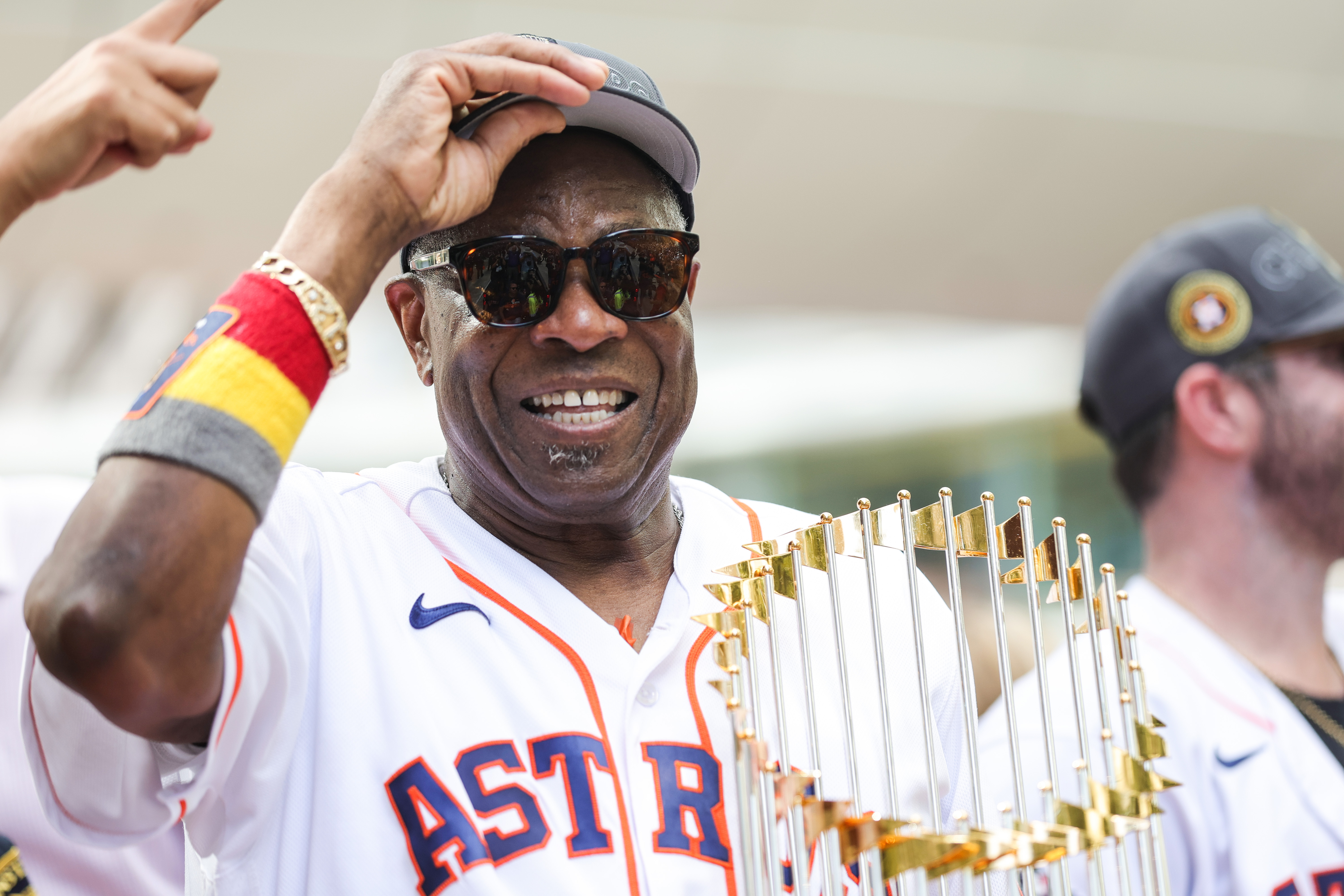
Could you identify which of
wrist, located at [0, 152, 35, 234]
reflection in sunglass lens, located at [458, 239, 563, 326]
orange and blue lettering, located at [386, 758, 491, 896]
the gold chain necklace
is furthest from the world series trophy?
the gold chain necklace

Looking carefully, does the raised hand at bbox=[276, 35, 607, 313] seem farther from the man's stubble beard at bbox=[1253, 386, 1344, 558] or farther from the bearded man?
the man's stubble beard at bbox=[1253, 386, 1344, 558]

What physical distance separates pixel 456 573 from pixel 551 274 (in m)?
0.39

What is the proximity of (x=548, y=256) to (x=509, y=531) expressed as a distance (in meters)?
0.38

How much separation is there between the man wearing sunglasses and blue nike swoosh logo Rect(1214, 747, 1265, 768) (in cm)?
74

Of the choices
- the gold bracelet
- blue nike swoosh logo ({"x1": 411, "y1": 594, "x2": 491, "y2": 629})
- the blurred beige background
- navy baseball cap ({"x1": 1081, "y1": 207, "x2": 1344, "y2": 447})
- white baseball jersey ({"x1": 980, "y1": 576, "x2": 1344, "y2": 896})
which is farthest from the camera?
the blurred beige background

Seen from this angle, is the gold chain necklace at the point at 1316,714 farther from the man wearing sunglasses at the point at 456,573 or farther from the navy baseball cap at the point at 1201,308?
the man wearing sunglasses at the point at 456,573

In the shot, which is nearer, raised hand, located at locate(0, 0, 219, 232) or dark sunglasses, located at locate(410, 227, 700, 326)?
raised hand, located at locate(0, 0, 219, 232)

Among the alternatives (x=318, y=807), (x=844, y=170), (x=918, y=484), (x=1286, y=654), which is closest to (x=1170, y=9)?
(x=844, y=170)

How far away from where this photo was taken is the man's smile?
59.1 inches

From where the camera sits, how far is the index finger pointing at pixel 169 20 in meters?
1.11

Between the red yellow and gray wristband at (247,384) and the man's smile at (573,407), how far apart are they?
40 cm

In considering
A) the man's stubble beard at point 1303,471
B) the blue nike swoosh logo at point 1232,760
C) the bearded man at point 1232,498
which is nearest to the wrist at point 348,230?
the bearded man at point 1232,498

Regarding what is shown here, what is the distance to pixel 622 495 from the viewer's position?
1548 millimetres

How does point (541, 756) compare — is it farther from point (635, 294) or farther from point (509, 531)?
point (635, 294)
